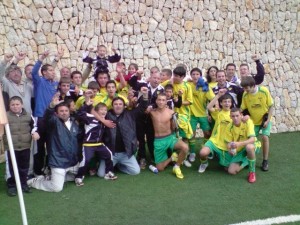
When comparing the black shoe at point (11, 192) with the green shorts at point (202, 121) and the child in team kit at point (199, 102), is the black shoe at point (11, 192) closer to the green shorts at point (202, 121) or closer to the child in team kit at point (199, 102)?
the child in team kit at point (199, 102)

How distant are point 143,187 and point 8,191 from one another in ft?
A: 5.66

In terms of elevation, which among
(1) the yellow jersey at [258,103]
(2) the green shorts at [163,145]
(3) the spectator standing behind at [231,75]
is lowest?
(2) the green shorts at [163,145]

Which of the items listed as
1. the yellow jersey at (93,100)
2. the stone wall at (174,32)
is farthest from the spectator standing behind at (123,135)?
the stone wall at (174,32)

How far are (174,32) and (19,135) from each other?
4.81m

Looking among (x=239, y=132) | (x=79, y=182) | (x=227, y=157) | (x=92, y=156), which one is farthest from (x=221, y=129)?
(x=79, y=182)

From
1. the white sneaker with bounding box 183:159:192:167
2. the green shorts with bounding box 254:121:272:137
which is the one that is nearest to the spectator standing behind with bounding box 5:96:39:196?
the white sneaker with bounding box 183:159:192:167

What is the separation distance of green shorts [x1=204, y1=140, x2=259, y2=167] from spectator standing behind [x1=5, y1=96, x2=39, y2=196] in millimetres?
2597

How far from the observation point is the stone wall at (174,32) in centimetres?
779

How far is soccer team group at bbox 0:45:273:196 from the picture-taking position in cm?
566

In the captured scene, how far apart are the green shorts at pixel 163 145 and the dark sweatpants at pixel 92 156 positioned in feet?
2.43

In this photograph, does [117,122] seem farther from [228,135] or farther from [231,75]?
[231,75]

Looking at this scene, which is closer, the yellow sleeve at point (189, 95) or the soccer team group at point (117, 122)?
the soccer team group at point (117, 122)

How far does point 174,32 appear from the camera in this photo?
9148 millimetres

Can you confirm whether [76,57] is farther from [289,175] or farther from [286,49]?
[286,49]
